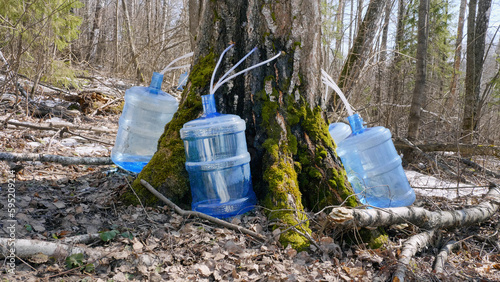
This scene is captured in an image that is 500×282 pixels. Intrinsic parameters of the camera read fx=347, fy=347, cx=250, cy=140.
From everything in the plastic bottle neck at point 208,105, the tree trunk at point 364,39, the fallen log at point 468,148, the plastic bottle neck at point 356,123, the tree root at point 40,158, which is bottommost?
the fallen log at point 468,148

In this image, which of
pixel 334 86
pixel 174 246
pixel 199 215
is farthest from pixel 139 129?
pixel 334 86

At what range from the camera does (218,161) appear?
8.24 ft

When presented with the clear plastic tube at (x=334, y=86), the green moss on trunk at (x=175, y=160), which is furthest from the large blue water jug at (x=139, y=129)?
the clear plastic tube at (x=334, y=86)

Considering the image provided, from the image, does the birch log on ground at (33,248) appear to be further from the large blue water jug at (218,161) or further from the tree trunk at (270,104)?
the large blue water jug at (218,161)

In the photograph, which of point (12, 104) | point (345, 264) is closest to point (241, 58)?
point (345, 264)

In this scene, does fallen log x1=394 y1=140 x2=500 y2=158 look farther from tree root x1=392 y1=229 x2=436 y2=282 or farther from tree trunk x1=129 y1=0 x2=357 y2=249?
tree trunk x1=129 y1=0 x2=357 y2=249

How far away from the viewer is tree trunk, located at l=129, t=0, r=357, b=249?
8.75 ft

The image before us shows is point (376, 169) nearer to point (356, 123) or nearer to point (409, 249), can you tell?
point (356, 123)

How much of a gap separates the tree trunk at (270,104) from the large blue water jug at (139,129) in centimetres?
60

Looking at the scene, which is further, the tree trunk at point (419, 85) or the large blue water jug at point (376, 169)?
the tree trunk at point (419, 85)

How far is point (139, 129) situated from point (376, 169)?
2.28 m

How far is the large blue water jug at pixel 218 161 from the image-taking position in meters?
2.49

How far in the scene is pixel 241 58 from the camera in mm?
2791

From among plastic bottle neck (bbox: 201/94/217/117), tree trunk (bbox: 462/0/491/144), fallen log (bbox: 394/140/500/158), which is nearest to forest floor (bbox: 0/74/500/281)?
plastic bottle neck (bbox: 201/94/217/117)
